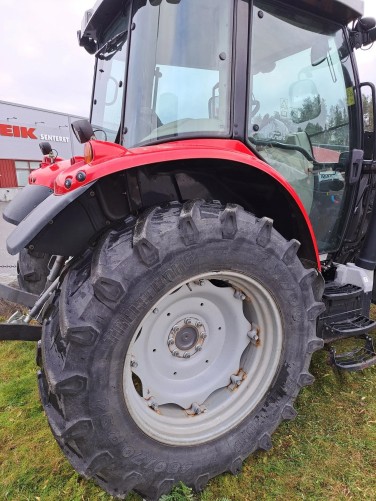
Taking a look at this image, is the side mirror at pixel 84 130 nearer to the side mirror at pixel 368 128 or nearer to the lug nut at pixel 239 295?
the lug nut at pixel 239 295

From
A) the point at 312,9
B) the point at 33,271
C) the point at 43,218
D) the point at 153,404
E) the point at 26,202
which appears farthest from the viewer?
the point at 33,271

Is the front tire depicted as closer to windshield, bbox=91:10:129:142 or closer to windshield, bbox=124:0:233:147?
windshield, bbox=124:0:233:147

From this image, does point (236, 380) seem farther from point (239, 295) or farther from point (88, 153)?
point (88, 153)

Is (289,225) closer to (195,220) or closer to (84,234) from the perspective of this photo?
(195,220)

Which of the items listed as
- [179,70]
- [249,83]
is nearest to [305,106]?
[249,83]

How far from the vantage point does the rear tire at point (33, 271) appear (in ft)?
8.81

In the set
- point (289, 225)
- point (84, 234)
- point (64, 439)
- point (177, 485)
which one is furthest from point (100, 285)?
point (289, 225)

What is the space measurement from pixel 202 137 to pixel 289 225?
70cm

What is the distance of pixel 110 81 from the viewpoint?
8.27 feet

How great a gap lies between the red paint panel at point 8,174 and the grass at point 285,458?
19.0m

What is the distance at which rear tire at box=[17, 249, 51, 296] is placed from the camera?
2686 mm

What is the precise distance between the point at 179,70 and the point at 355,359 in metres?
2.02

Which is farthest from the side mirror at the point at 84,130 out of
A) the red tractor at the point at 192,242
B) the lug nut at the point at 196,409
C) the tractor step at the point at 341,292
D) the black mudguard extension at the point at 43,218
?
the tractor step at the point at 341,292

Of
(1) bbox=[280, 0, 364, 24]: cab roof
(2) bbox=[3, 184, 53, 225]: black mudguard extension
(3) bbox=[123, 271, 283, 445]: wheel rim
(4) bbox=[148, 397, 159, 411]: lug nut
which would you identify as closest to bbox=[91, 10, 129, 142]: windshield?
(2) bbox=[3, 184, 53, 225]: black mudguard extension
